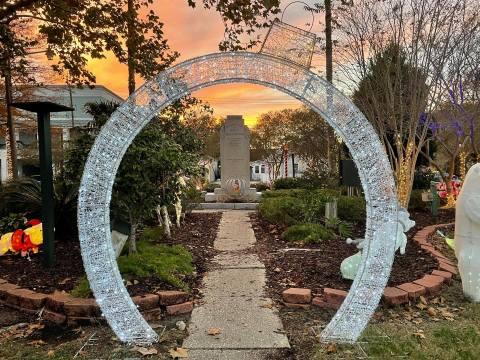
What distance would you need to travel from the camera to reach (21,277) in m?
5.39

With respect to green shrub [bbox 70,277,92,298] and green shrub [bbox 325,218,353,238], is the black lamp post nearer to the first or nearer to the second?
green shrub [bbox 70,277,92,298]

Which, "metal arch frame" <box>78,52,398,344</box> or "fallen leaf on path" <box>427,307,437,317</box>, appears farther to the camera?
"fallen leaf on path" <box>427,307,437,317</box>

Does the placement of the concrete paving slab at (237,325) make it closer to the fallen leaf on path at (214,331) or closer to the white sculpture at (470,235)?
the fallen leaf on path at (214,331)

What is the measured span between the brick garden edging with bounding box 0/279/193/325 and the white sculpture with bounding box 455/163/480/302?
2.89 meters

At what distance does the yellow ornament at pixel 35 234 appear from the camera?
20.6 feet

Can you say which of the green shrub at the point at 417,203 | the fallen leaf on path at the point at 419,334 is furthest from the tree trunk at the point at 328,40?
the fallen leaf on path at the point at 419,334

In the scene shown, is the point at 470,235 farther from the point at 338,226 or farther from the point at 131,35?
the point at 131,35

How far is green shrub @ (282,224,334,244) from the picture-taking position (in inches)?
290

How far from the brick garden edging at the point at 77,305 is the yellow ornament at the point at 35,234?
1.68 metres

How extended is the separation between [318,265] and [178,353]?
2.84m

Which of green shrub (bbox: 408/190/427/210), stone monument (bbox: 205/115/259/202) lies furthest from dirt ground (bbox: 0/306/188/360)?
stone monument (bbox: 205/115/259/202)

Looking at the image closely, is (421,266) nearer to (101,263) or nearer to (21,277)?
(101,263)

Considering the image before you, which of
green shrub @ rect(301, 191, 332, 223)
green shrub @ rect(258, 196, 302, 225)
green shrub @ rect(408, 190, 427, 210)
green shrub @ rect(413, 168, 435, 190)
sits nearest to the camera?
green shrub @ rect(301, 191, 332, 223)

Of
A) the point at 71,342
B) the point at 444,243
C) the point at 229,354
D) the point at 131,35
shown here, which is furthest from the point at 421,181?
the point at 71,342
